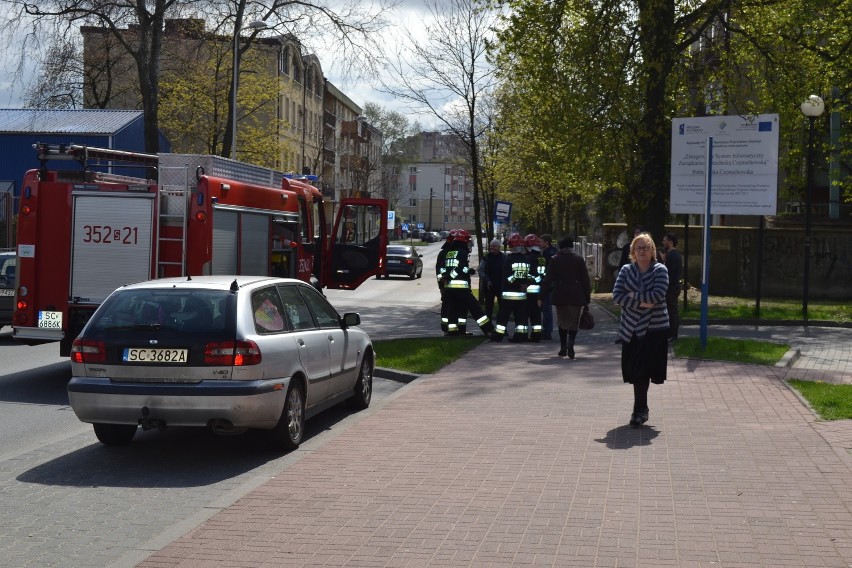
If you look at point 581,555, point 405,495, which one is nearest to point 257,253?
point 405,495

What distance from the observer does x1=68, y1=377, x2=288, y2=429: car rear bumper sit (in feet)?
28.1

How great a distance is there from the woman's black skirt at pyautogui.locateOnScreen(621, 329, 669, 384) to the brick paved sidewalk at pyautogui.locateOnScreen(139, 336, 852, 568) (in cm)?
49

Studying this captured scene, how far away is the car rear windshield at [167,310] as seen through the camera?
885 cm

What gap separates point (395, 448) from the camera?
9086 millimetres

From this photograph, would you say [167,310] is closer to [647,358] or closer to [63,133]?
[647,358]

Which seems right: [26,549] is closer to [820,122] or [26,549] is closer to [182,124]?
[820,122]

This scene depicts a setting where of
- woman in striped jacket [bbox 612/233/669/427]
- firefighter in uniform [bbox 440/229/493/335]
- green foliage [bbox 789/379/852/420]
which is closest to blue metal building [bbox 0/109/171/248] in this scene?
firefighter in uniform [bbox 440/229/493/335]

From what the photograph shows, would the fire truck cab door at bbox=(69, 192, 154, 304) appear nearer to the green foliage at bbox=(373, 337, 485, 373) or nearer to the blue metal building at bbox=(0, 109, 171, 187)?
the green foliage at bbox=(373, 337, 485, 373)

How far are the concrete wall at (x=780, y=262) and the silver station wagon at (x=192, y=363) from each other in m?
22.5

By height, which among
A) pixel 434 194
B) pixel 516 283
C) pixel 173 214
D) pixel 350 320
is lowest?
pixel 350 320

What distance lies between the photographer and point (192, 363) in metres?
8.65

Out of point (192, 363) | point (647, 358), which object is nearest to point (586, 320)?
point (647, 358)

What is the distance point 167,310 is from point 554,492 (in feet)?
12.0

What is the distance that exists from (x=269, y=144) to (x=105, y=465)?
128 ft
